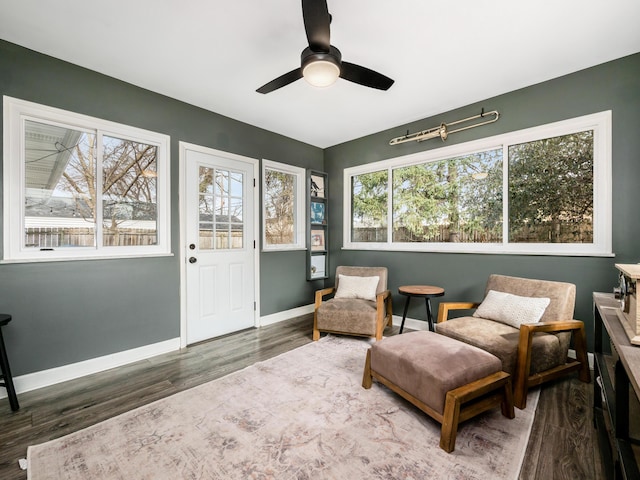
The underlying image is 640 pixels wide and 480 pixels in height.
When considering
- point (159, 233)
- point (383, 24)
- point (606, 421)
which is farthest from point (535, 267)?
point (159, 233)

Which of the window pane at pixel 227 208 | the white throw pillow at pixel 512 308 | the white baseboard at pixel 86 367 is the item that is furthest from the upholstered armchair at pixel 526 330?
the white baseboard at pixel 86 367

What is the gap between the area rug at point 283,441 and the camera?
4.89ft

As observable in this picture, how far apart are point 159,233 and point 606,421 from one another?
3.82 meters

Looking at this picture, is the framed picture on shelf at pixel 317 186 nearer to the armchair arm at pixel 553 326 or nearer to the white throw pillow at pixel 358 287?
the white throw pillow at pixel 358 287

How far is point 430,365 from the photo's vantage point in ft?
5.95

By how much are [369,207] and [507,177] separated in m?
1.80

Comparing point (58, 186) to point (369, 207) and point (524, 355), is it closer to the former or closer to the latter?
point (369, 207)

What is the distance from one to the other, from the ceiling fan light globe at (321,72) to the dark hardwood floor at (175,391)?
8.14ft

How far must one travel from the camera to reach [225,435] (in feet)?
5.79

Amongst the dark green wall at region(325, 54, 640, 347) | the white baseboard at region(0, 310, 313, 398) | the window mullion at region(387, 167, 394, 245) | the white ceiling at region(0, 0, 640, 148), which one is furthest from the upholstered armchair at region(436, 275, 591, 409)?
the white baseboard at region(0, 310, 313, 398)

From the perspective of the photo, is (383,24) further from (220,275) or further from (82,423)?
(82,423)

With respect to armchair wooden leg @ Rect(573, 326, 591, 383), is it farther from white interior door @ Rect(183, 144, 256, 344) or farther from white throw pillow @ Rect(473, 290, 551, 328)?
white interior door @ Rect(183, 144, 256, 344)

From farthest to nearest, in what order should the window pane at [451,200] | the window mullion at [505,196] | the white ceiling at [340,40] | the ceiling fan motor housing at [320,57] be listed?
1. the window pane at [451,200]
2. the window mullion at [505,196]
3. the white ceiling at [340,40]
4. the ceiling fan motor housing at [320,57]

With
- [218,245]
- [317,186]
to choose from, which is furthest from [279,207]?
[218,245]
